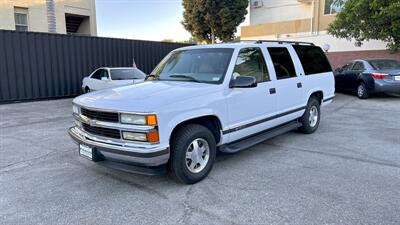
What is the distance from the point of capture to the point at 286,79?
17.7 ft

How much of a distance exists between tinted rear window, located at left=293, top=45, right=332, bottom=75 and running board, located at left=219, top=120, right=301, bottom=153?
1.24 m

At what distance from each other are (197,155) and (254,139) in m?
1.24

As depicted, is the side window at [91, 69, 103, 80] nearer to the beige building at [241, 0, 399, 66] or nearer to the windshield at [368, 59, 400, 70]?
the windshield at [368, 59, 400, 70]

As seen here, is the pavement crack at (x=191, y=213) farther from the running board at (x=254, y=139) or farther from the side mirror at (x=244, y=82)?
the side mirror at (x=244, y=82)

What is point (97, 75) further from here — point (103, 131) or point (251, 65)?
point (103, 131)

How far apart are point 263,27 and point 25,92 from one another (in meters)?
17.7

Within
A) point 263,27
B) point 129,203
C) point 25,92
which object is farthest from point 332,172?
point 263,27

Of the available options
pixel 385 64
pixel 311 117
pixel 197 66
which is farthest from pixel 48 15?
pixel 385 64

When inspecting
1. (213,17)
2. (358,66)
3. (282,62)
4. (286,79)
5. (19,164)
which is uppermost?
(213,17)

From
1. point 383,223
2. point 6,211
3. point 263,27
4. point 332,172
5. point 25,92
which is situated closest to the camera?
point 383,223

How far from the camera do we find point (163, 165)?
367 cm

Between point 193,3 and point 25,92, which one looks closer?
point 25,92

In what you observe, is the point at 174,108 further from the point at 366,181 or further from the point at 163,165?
the point at 366,181

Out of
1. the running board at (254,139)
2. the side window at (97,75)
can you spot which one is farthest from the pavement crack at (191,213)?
the side window at (97,75)
